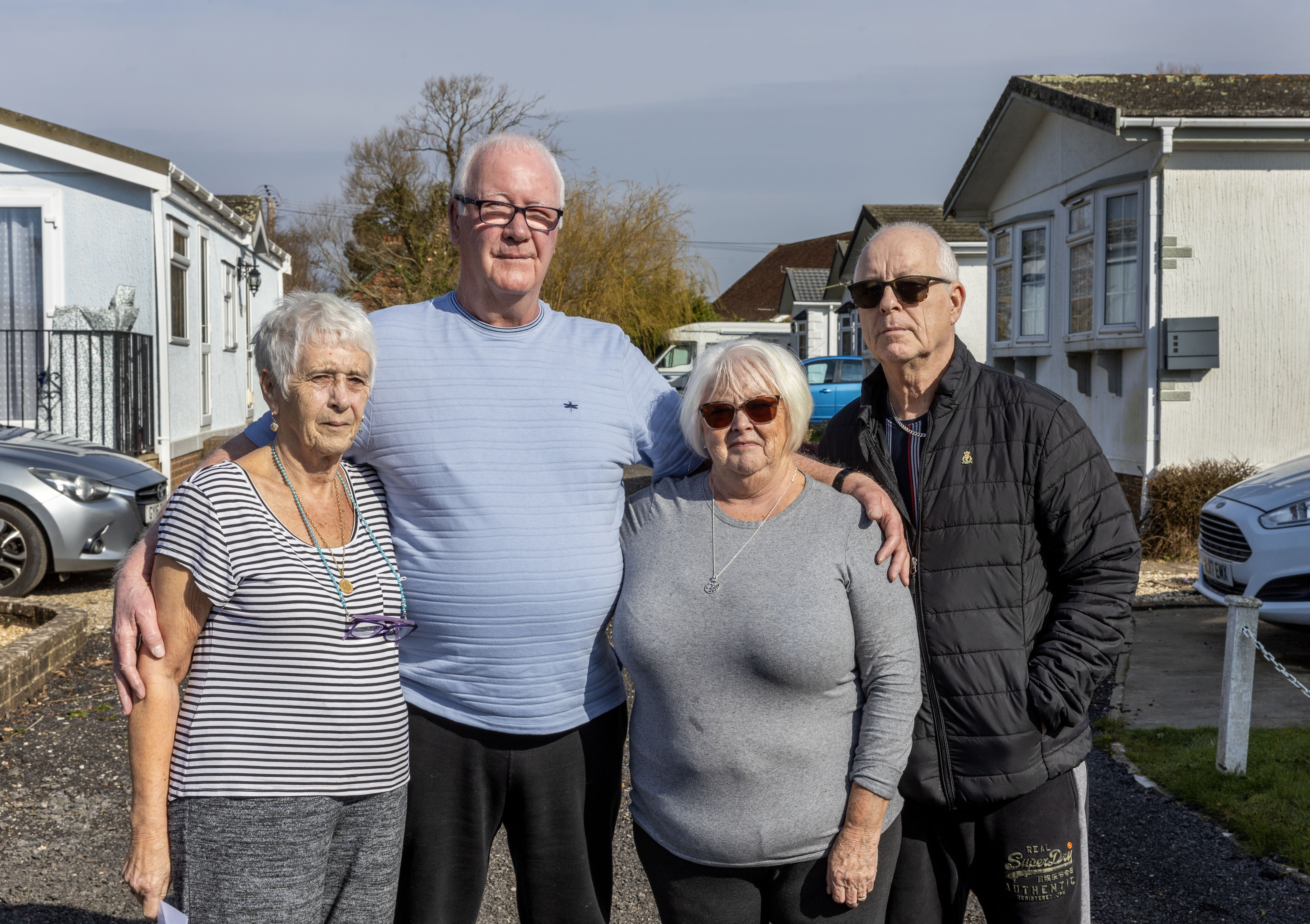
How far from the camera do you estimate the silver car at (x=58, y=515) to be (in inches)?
A: 335

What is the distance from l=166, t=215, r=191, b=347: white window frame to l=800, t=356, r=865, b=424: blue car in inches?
460

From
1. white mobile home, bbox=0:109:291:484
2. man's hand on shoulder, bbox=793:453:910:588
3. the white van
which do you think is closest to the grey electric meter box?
man's hand on shoulder, bbox=793:453:910:588

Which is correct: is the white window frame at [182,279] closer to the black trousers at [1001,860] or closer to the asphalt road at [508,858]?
the asphalt road at [508,858]

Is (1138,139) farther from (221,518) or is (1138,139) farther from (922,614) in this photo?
(221,518)

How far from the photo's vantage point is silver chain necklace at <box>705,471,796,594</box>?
246cm

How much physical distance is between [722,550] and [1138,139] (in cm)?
964

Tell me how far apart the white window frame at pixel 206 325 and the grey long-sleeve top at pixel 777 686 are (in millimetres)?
15455

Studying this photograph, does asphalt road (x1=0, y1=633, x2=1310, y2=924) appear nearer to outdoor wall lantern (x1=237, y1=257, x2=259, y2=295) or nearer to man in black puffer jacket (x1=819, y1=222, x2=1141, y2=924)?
man in black puffer jacket (x1=819, y1=222, x2=1141, y2=924)

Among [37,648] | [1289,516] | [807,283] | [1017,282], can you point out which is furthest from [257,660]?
[807,283]

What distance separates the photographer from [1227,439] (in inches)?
430

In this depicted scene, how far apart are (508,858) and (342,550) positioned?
2522 mm

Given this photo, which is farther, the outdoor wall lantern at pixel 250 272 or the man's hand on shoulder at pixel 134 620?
the outdoor wall lantern at pixel 250 272

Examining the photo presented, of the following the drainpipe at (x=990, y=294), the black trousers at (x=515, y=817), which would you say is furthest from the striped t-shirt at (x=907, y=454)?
the drainpipe at (x=990, y=294)

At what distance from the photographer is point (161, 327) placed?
13.6 metres
